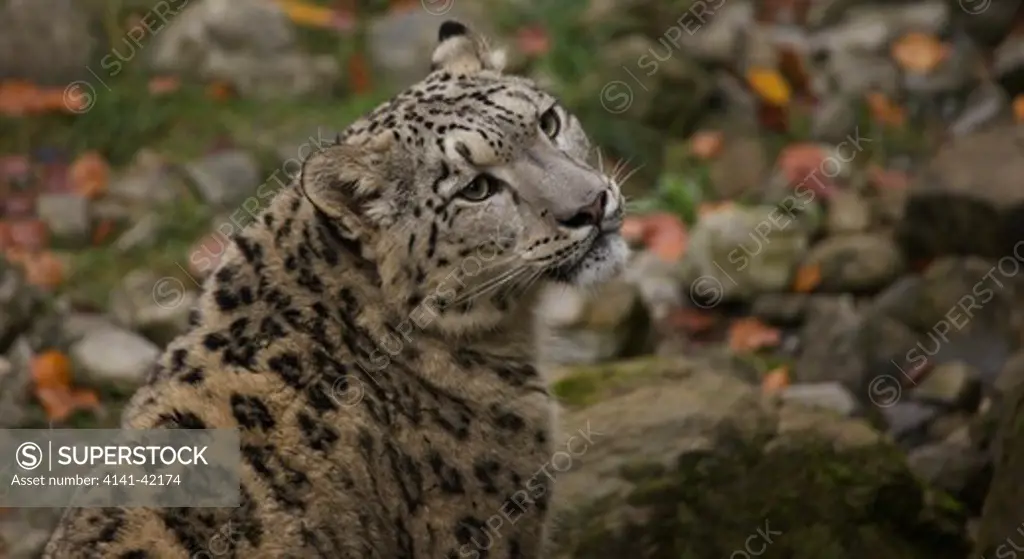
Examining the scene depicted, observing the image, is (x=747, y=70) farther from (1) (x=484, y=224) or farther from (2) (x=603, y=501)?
(1) (x=484, y=224)

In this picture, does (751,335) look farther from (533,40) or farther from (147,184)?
(147,184)

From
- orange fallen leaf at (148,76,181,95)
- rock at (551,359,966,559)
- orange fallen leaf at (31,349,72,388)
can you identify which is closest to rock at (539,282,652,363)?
rock at (551,359,966,559)

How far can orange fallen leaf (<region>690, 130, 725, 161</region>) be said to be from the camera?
10047 millimetres

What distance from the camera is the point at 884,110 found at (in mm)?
10320

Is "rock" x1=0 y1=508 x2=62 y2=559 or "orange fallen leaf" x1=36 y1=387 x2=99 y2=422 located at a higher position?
"orange fallen leaf" x1=36 y1=387 x2=99 y2=422

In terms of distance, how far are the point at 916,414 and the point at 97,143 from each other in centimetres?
508

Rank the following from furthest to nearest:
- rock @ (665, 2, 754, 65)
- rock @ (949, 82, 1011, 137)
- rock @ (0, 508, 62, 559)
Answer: rock @ (665, 2, 754, 65), rock @ (949, 82, 1011, 137), rock @ (0, 508, 62, 559)

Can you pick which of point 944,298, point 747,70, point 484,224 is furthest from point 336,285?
point 747,70

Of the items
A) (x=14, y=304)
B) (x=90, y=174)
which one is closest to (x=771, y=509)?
(x=14, y=304)

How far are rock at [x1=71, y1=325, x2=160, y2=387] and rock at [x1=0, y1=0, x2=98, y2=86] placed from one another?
305cm

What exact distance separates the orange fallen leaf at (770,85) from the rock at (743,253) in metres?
1.35

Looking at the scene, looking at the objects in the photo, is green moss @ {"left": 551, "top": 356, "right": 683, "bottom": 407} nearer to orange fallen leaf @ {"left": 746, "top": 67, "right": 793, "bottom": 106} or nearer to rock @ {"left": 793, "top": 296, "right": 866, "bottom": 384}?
rock @ {"left": 793, "top": 296, "right": 866, "bottom": 384}

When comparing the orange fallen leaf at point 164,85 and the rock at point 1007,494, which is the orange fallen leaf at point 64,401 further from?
the rock at point 1007,494
